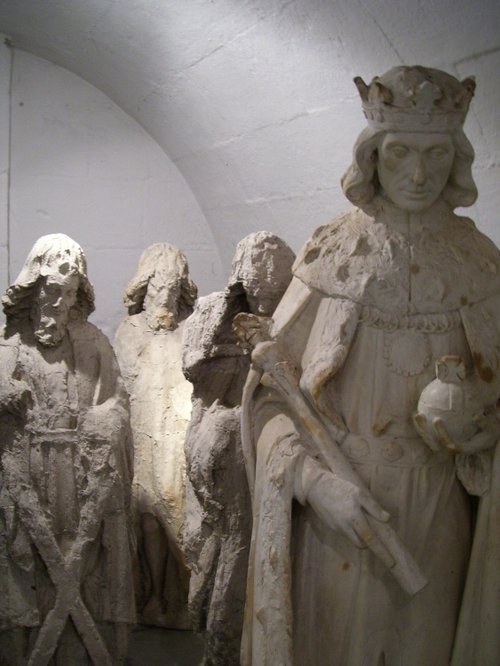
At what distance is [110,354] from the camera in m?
4.42

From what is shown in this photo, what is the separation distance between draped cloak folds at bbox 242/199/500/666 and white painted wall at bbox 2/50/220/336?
3.39 metres

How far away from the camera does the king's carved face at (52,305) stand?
13.9 feet

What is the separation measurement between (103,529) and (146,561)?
1202 mm

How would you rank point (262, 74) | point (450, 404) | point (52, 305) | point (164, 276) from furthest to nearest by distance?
1. point (164, 276)
2. point (262, 74)
3. point (52, 305)
4. point (450, 404)

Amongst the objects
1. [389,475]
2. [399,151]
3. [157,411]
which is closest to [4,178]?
[157,411]

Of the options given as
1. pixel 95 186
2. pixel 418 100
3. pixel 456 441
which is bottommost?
pixel 456 441

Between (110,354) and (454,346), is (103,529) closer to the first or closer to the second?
(110,354)

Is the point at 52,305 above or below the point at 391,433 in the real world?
above

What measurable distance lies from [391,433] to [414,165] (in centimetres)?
72

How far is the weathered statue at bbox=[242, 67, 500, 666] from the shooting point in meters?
2.73

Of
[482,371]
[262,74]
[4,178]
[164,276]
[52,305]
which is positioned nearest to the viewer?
[482,371]

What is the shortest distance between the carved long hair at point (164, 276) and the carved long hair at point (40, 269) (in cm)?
111

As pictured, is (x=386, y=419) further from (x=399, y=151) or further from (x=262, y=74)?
(x=262, y=74)

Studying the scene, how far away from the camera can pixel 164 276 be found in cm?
544
